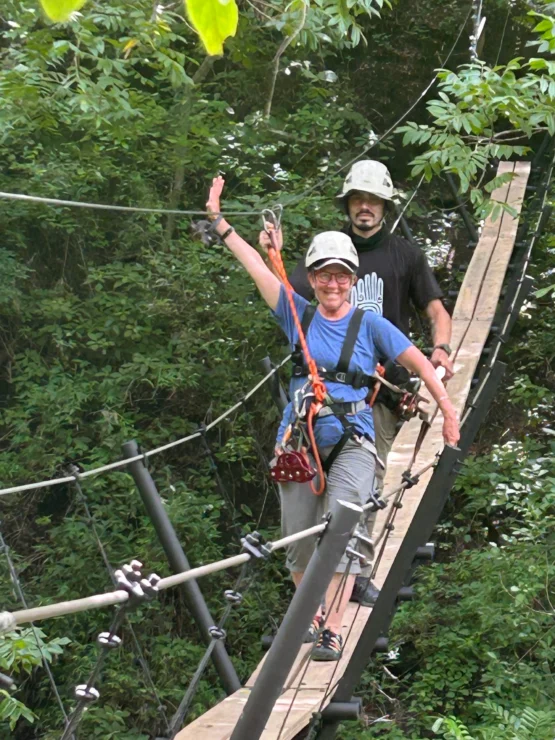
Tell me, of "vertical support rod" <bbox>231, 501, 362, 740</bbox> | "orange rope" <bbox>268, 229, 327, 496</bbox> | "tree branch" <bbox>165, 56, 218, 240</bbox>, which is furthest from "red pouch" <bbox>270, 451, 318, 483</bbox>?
"tree branch" <bbox>165, 56, 218, 240</bbox>

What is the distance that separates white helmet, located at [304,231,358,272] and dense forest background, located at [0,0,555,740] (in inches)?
68.0

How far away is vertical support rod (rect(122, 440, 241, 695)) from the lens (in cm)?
322

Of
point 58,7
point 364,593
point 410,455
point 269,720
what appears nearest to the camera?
point 58,7

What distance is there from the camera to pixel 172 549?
10.8ft

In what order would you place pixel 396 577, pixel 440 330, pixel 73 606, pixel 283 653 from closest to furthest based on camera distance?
pixel 73 606 < pixel 283 653 < pixel 396 577 < pixel 440 330

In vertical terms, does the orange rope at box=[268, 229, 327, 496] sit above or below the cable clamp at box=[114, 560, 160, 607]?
above

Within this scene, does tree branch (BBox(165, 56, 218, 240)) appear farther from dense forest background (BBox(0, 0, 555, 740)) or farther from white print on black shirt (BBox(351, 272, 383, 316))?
white print on black shirt (BBox(351, 272, 383, 316))

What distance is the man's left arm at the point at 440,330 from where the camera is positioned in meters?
3.06

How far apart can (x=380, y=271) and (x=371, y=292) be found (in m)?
0.06

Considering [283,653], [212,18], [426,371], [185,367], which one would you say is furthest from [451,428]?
[185,367]

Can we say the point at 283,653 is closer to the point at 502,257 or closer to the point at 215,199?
the point at 215,199

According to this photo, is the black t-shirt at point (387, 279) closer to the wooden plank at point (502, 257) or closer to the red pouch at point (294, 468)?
the red pouch at point (294, 468)

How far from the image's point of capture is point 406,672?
479cm

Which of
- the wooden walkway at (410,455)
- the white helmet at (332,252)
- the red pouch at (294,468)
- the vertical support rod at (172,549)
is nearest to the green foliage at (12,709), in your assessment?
the vertical support rod at (172,549)
